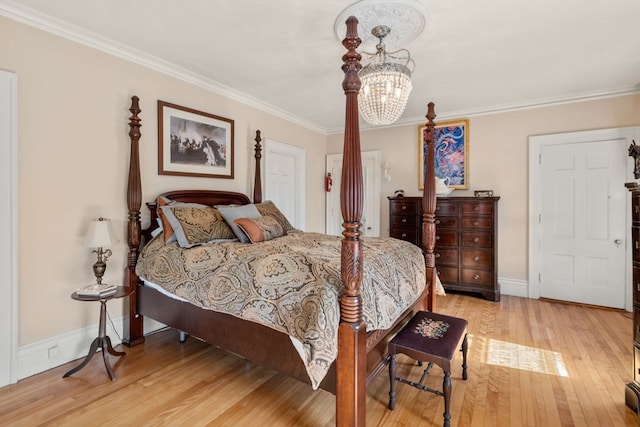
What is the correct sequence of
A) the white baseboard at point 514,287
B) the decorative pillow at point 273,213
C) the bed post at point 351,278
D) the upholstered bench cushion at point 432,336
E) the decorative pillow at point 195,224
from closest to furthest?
the bed post at point 351,278 → the upholstered bench cushion at point 432,336 → the decorative pillow at point 195,224 → the decorative pillow at point 273,213 → the white baseboard at point 514,287

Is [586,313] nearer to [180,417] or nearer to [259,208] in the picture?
[259,208]

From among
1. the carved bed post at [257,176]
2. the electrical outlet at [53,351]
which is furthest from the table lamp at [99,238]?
the carved bed post at [257,176]

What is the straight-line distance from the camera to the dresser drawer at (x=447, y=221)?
4.14 metres

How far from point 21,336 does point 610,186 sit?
5781mm

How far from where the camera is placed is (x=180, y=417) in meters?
1.82

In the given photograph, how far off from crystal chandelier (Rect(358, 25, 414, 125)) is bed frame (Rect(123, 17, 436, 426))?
588 mm

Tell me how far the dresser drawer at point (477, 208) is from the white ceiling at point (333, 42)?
1.34 metres

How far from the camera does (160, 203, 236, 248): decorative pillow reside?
255 cm

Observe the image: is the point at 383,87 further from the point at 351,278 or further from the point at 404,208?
the point at 404,208

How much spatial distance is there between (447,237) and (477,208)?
0.53m

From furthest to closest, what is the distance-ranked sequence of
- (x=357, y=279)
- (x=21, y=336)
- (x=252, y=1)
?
(x=21, y=336) < (x=252, y=1) < (x=357, y=279)

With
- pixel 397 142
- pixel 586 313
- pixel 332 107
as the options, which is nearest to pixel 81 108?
pixel 332 107

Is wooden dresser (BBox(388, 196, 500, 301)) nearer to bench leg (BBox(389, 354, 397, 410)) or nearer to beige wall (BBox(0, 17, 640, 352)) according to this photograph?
beige wall (BBox(0, 17, 640, 352))

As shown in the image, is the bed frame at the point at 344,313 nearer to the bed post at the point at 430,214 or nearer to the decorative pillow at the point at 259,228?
the bed post at the point at 430,214
